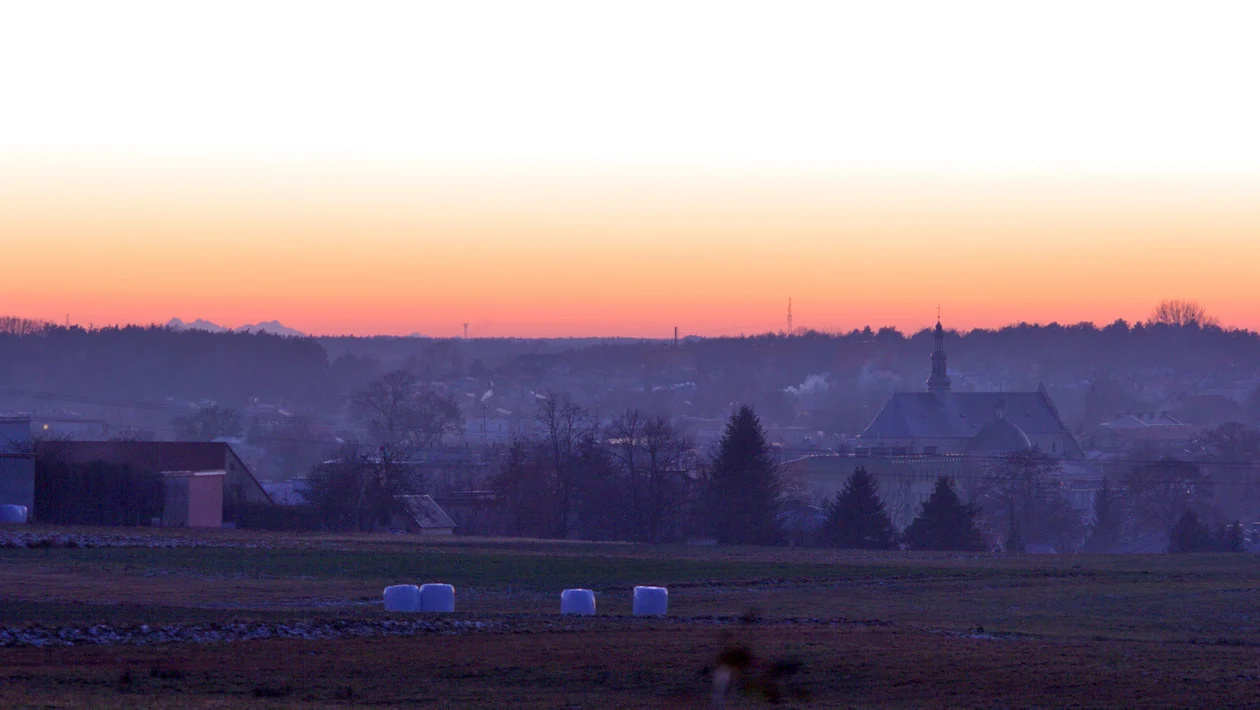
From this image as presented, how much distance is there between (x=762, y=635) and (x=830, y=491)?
88583mm

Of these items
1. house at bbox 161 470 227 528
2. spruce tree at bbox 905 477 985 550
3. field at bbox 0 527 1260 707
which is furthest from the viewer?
spruce tree at bbox 905 477 985 550

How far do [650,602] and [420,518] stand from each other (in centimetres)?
4328

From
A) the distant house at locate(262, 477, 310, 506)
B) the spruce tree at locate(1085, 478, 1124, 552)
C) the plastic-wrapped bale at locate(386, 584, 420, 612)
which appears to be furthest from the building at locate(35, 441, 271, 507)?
the spruce tree at locate(1085, 478, 1124, 552)

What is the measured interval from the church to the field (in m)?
128

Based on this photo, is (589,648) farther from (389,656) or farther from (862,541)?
(862,541)

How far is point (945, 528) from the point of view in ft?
221

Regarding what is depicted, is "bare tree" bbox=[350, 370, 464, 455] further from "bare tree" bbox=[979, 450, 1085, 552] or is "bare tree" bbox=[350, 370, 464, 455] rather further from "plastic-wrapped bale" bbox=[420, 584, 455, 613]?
"plastic-wrapped bale" bbox=[420, 584, 455, 613]

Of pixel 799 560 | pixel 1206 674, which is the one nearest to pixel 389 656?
pixel 1206 674

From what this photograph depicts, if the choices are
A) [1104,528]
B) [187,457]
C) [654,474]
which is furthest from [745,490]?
[1104,528]

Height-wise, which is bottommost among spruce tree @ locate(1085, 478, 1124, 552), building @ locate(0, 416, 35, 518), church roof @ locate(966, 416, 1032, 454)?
spruce tree @ locate(1085, 478, 1124, 552)

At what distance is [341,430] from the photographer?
180500mm

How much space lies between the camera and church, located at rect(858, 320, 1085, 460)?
16988cm

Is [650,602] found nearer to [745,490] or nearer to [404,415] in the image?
[745,490]

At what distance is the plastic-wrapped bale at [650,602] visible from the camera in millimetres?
28734
